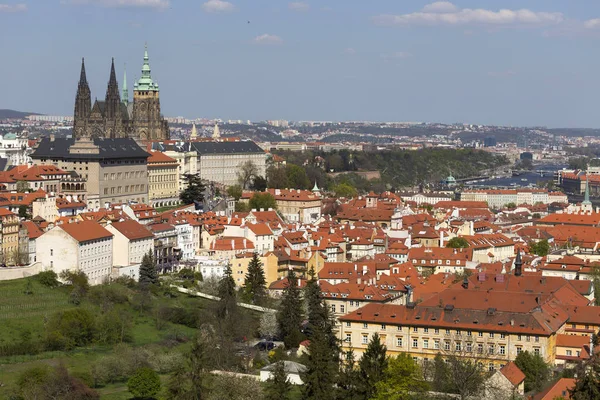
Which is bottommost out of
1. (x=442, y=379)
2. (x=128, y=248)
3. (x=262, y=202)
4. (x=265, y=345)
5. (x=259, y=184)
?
(x=265, y=345)

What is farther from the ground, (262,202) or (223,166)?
(223,166)

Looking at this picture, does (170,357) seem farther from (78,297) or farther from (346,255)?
(346,255)

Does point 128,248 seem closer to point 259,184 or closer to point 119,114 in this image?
point 259,184

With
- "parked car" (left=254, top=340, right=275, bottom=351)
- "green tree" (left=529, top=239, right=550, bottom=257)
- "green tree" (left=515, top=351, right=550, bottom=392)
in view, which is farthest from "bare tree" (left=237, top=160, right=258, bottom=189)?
"green tree" (left=515, top=351, right=550, bottom=392)

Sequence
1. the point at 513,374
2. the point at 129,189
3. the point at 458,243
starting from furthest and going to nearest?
the point at 129,189, the point at 458,243, the point at 513,374

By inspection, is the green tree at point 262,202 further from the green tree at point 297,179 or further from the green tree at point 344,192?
the green tree at point 344,192

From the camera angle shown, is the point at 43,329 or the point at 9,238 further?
the point at 9,238

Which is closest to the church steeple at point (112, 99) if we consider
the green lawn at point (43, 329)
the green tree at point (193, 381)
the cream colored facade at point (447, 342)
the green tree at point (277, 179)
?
the green tree at point (277, 179)

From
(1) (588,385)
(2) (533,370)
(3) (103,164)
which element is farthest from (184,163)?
(1) (588,385)
